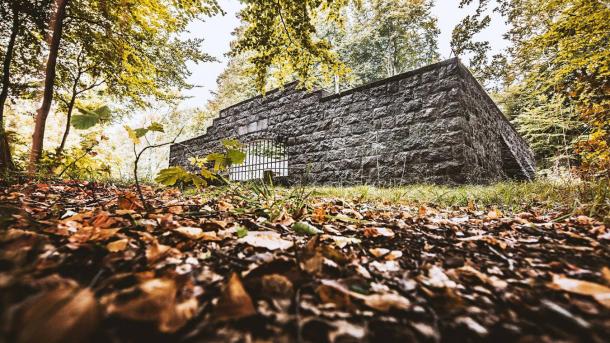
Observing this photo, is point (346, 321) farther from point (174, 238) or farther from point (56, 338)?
point (174, 238)

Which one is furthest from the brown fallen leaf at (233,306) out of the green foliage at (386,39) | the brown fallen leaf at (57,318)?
the green foliage at (386,39)

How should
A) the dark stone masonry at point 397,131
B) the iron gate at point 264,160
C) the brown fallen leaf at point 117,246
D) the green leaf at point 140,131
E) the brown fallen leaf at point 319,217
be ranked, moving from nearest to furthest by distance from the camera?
the brown fallen leaf at point 117,246, the green leaf at point 140,131, the brown fallen leaf at point 319,217, the dark stone masonry at point 397,131, the iron gate at point 264,160

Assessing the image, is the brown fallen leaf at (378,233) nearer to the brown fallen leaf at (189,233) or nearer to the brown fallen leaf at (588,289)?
the brown fallen leaf at (588,289)

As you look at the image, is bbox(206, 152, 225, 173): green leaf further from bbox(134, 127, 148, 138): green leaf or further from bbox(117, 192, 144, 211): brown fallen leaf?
bbox(117, 192, 144, 211): brown fallen leaf

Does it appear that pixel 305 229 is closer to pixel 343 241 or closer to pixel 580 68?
pixel 343 241

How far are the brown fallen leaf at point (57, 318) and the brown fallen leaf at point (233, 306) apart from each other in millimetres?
167

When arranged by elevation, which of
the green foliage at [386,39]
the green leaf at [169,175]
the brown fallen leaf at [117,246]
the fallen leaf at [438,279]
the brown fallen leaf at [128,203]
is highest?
the green foliage at [386,39]

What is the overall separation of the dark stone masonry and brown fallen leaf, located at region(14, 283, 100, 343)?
9.44ft

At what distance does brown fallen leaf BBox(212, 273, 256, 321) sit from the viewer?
0.43m

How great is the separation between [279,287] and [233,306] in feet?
0.38

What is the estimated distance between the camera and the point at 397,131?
174 inches

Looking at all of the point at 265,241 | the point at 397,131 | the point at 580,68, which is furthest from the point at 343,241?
the point at 580,68

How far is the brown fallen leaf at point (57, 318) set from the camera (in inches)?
12.3

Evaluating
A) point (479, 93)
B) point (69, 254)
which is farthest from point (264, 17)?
point (479, 93)
